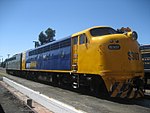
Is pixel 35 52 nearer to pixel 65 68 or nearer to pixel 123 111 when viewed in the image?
pixel 65 68

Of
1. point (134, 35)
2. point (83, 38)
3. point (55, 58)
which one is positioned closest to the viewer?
point (134, 35)

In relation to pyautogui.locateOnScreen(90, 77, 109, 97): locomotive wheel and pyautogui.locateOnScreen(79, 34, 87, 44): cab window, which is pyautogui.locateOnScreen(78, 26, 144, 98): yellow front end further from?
pyautogui.locateOnScreen(79, 34, 87, 44): cab window

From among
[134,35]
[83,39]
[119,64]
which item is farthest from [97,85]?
[134,35]

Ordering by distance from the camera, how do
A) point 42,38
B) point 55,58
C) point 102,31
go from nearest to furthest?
1. point 102,31
2. point 55,58
3. point 42,38

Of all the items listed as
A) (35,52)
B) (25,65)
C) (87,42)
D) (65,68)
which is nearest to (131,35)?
(87,42)

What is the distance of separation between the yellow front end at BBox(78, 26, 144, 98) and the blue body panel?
318 cm

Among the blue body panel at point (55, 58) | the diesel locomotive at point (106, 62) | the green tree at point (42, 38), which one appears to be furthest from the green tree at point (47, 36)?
the diesel locomotive at point (106, 62)

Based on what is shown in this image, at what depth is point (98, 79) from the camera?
409 inches

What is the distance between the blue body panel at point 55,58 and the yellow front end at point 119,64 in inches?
125

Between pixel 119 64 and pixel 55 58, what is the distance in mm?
6541

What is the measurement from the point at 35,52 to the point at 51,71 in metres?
5.95

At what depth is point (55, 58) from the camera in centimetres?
1538

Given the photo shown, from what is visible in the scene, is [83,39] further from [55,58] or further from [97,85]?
[55,58]

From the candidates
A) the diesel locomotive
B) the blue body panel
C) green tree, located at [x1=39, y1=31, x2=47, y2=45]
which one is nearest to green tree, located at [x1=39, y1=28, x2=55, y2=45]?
green tree, located at [x1=39, y1=31, x2=47, y2=45]
